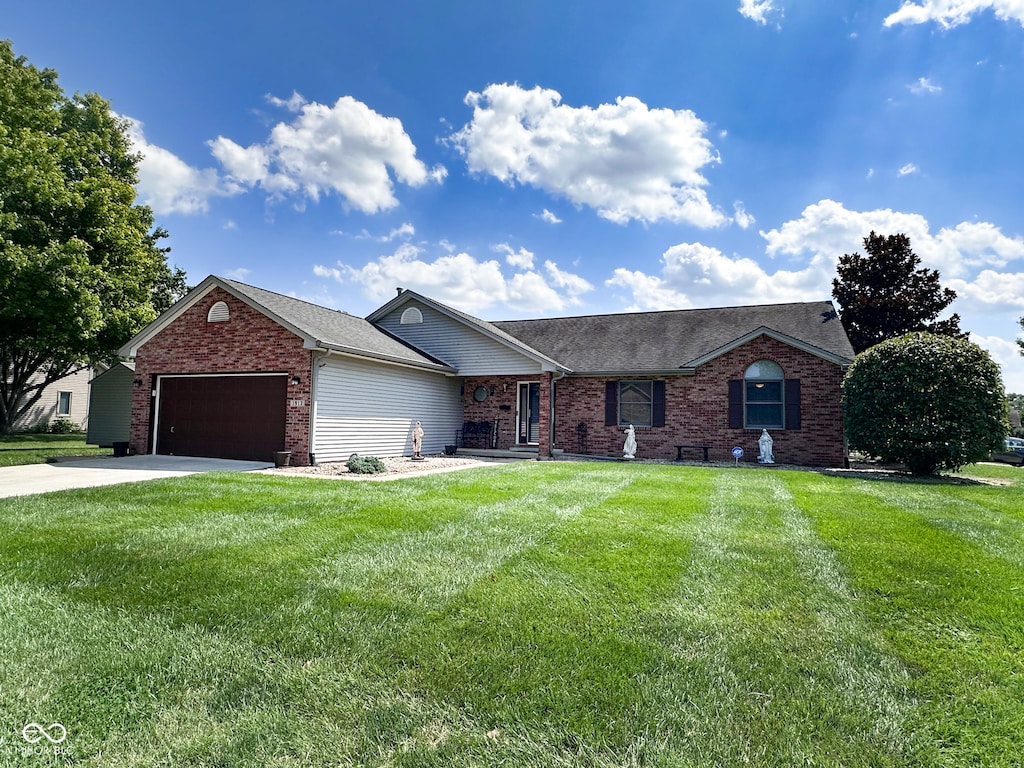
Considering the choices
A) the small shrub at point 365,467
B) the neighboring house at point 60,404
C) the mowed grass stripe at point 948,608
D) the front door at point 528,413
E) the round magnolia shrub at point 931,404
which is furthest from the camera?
the neighboring house at point 60,404

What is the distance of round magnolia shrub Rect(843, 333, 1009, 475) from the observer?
11148mm

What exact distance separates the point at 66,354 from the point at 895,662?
24.9m

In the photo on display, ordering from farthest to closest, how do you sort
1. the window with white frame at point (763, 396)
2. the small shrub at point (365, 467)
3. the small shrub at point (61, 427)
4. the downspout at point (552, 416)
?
1. the small shrub at point (61, 427)
2. the downspout at point (552, 416)
3. the window with white frame at point (763, 396)
4. the small shrub at point (365, 467)

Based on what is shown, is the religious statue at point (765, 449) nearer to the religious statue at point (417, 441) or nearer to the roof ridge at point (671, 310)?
the roof ridge at point (671, 310)

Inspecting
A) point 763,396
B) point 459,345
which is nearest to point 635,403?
point 763,396

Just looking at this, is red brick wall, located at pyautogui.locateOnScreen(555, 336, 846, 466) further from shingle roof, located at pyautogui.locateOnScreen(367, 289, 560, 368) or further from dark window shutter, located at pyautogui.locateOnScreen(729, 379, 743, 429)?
shingle roof, located at pyautogui.locateOnScreen(367, 289, 560, 368)

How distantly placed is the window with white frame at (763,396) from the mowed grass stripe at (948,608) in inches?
285

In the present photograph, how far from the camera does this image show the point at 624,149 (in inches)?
→ 511

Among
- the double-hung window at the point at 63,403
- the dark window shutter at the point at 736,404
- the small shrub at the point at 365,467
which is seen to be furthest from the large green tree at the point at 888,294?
the double-hung window at the point at 63,403

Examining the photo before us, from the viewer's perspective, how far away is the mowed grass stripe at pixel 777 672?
7.10 ft

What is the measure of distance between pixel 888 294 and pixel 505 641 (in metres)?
→ 25.0

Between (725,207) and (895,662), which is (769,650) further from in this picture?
(725,207)

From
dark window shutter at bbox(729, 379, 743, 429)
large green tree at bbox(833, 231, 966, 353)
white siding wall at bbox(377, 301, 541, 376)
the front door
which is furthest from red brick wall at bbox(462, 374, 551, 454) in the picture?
large green tree at bbox(833, 231, 966, 353)

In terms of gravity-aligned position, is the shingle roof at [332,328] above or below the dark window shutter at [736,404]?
above
